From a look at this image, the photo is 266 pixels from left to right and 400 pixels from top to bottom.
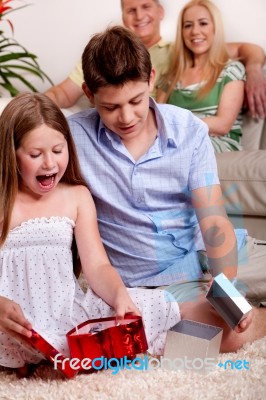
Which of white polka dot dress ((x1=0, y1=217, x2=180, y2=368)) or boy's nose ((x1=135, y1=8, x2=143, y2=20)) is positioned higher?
boy's nose ((x1=135, y1=8, x2=143, y2=20))

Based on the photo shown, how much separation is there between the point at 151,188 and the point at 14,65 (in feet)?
5.24

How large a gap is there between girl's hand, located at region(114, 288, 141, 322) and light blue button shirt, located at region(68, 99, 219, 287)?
0.75 ft

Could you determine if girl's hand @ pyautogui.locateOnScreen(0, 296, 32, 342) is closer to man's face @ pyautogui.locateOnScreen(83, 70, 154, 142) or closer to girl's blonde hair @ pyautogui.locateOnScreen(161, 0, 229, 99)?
man's face @ pyautogui.locateOnScreen(83, 70, 154, 142)

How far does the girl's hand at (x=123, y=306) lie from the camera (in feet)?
4.17

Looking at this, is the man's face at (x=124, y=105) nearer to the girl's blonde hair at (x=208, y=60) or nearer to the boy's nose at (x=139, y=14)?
the girl's blonde hair at (x=208, y=60)

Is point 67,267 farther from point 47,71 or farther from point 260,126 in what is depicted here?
point 47,71

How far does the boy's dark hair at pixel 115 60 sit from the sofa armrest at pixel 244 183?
2.26ft

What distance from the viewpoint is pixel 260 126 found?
2.52m

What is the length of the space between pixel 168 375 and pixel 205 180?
471 millimetres

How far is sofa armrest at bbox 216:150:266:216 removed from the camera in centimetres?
202

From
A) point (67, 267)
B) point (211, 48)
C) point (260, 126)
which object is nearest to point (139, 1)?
point (211, 48)

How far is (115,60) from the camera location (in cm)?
140

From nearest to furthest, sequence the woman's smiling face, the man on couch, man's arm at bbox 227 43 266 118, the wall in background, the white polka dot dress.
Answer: the white polka dot dress
man's arm at bbox 227 43 266 118
the woman's smiling face
the man on couch
the wall in background

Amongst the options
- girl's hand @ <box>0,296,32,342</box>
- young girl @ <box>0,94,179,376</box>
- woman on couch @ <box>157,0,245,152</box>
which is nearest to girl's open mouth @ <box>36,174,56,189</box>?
young girl @ <box>0,94,179,376</box>
